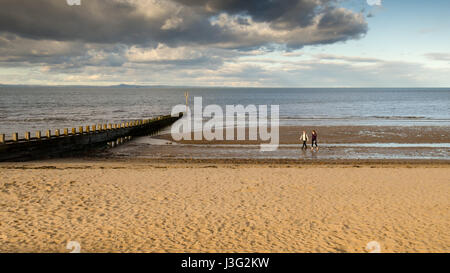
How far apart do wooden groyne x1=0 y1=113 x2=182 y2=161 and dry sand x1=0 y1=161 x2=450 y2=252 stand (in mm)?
1903

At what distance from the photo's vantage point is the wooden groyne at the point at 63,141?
1714 cm

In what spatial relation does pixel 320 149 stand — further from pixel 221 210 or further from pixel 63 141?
pixel 63 141

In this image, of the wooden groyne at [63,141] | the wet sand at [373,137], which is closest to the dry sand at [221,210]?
the wooden groyne at [63,141]

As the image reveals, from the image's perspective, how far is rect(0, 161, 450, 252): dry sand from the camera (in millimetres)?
7434

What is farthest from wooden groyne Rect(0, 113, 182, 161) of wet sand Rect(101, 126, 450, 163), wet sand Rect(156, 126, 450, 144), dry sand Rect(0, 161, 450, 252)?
wet sand Rect(156, 126, 450, 144)

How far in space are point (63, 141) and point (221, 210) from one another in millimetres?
15453

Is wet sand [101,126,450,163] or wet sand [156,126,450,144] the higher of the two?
wet sand [156,126,450,144]

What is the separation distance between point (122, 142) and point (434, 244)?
985 inches

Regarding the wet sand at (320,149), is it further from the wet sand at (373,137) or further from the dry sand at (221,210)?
the dry sand at (221,210)

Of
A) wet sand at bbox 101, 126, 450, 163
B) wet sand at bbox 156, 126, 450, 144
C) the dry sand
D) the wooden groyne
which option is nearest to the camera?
the dry sand

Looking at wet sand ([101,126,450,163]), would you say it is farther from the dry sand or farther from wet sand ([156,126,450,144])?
the dry sand

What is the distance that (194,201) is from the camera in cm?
1070
